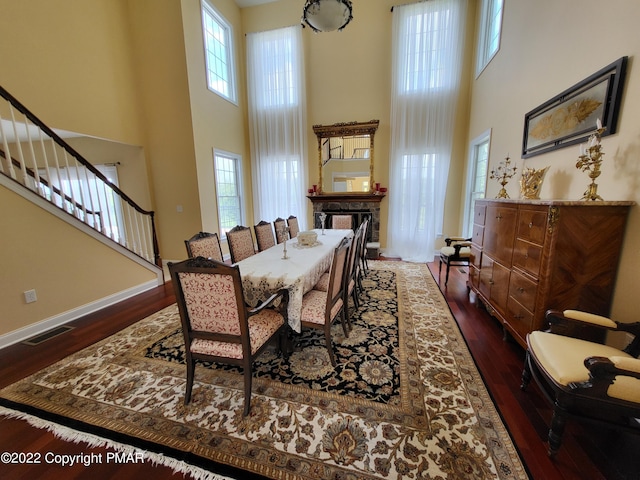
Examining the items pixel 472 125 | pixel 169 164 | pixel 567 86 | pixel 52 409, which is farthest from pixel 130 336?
pixel 472 125

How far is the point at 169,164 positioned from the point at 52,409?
12.7 ft

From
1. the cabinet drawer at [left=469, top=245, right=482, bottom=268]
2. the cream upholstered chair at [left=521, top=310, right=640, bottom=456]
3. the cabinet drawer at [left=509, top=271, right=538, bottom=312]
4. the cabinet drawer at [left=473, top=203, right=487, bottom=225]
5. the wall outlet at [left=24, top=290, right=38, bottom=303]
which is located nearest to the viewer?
the cream upholstered chair at [left=521, top=310, right=640, bottom=456]

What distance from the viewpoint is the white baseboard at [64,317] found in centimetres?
233

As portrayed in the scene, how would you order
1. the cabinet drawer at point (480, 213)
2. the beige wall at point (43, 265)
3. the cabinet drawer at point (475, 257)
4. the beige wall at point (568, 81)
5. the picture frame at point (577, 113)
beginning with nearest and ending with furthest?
the beige wall at point (568, 81), the picture frame at point (577, 113), the beige wall at point (43, 265), the cabinet drawer at point (480, 213), the cabinet drawer at point (475, 257)

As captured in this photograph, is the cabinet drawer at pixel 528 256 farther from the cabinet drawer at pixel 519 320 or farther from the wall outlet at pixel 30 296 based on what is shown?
the wall outlet at pixel 30 296

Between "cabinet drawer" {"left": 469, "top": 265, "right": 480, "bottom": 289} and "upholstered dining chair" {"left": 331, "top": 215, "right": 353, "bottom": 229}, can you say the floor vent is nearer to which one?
"upholstered dining chair" {"left": 331, "top": 215, "right": 353, "bottom": 229}

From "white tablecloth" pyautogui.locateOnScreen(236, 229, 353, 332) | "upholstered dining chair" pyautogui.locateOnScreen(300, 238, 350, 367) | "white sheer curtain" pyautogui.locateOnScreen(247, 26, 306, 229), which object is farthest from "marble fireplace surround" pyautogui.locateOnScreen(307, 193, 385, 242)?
"upholstered dining chair" pyautogui.locateOnScreen(300, 238, 350, 367)

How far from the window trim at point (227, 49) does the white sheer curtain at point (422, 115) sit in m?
3.22

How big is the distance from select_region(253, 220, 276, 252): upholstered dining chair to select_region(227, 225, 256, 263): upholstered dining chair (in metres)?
0.18

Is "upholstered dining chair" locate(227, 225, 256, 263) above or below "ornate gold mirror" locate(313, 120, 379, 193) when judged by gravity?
below

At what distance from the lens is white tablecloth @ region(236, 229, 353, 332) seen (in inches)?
72.2

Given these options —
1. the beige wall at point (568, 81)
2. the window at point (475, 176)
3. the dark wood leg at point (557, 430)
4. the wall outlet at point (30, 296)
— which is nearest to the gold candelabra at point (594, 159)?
the beige wall at point (568, 81)

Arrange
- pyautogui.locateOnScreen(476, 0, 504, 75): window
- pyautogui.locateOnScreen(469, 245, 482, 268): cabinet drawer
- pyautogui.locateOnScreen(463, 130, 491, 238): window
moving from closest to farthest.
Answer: pyautogui.locateOnScreen(469, 245, 482, 268): cabinet drawer → pyautogui.locateOnScreen(476, 0, 504, 75): window → pyautogui.locateOnScreen(463, 130, 491, 238): window

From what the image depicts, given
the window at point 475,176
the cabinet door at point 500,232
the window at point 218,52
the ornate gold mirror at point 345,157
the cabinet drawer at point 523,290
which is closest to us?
the cabinet drawer at point 523,290
